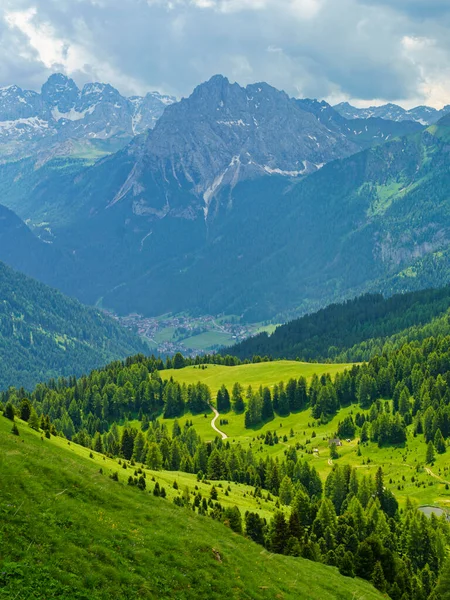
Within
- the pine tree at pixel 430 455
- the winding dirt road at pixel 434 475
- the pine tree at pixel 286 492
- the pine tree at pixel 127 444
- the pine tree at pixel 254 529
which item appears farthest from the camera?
the pine tree at pixel 430 455

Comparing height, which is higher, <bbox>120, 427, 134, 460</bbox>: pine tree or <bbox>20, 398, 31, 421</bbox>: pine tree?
<bbox>20, 398, 31, 421</bbox>: pine tree

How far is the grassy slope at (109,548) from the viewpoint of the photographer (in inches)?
1848

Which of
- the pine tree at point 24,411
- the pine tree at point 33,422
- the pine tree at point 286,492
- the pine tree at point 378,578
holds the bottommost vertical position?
the pine tree at point 378,578

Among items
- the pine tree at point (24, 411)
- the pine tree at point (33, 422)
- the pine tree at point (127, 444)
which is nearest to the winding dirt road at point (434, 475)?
the pine tree at point (127, 444)

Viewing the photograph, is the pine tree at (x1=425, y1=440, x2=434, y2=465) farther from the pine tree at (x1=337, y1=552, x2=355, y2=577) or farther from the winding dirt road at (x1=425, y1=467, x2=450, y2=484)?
the pine tree at (x1=337, y1=552, x2=355, y2=577)

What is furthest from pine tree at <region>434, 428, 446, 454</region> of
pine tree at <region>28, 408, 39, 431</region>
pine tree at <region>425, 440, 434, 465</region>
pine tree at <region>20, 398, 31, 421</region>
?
pine tree at <region>28, 408, 39, 431</region>

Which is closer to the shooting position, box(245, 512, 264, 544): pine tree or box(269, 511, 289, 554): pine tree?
box(269, 511, 289, 554): pine tree

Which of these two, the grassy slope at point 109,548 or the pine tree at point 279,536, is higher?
the grassy slope at point 109,548

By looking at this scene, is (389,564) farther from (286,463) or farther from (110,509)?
(286,463)

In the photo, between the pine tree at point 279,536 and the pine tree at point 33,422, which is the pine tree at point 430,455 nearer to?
the pine tree at point 279,536

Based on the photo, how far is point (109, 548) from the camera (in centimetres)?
5378

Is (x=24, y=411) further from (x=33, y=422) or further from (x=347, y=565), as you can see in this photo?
(x=347, y=565)

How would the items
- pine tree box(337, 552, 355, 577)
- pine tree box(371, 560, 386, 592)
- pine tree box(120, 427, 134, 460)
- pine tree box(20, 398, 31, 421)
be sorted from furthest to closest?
pine tree box(120, 427, 134, 460) < pine tree box(20, 398, 31, 421) < pine tree box(371, 560, 386, 592) < pine tree box(337, 552, 355, 577)

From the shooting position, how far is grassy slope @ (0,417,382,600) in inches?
1848
